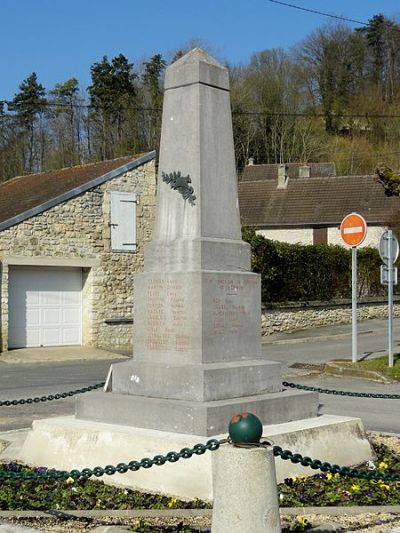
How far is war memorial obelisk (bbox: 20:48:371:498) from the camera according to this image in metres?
6.62

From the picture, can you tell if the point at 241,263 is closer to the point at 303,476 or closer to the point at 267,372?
the point at 267,372

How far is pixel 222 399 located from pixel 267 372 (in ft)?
2.08

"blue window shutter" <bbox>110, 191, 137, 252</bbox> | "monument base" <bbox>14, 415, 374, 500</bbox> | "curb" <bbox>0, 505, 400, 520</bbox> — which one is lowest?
"curb" <bbox>0, 505, 400, 520</bbox>

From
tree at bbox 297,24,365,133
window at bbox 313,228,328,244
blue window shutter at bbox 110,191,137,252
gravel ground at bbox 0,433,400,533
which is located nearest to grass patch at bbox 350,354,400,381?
blue window shutter at bbox 110,191,137,252

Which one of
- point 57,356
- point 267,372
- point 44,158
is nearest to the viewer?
point 267,372

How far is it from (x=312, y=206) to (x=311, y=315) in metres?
15.7

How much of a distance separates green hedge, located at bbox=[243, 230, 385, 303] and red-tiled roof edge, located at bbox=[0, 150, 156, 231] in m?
3.74

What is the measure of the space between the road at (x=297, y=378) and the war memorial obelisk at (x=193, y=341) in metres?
2.79

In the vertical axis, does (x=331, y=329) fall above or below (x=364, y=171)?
below

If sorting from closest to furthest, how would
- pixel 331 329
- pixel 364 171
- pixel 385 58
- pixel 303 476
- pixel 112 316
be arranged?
pixel 303 476 → pixel 112 316 → pixel 331 329 → pixel 364 171 → pixel 385 58

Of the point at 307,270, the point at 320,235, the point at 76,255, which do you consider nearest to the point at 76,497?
the point at 76,255

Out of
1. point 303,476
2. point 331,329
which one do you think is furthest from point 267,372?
point 331,329

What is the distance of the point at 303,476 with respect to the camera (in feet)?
21.1

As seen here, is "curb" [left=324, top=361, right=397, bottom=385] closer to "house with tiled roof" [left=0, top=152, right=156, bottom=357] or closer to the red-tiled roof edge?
"house with tiled roof" [left=0, top=152, right=156, bottom=357]
